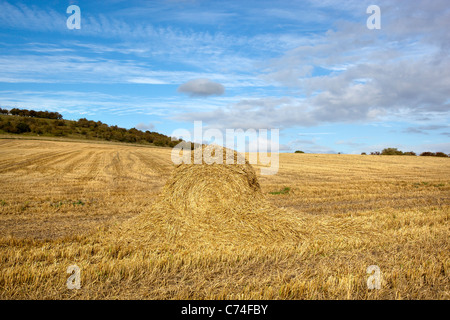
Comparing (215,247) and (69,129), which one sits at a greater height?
(69,129)

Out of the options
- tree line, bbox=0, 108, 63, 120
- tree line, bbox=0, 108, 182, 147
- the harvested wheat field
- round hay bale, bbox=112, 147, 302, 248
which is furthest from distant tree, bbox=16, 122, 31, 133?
round hay bale, bbox=112, 147, 302, 248

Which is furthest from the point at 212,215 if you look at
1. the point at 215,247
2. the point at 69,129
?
the point at 69,129

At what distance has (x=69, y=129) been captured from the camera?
265ft

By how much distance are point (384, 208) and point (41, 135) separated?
77.6 meters

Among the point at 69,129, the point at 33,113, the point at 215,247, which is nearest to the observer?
the point at 215,247

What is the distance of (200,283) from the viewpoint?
4.50 metres

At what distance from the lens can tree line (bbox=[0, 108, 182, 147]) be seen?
235 ft

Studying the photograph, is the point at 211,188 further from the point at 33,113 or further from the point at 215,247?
the point at 33,113

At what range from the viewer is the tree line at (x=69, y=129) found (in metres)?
71.5

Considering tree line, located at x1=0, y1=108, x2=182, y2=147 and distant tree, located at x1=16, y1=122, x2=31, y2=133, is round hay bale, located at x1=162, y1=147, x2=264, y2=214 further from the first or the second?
distant tree, located at x1=16, y1=122, x2=31, y2=133

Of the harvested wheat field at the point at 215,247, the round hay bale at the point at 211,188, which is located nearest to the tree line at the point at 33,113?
the harvested wheat field at the point at 215,247

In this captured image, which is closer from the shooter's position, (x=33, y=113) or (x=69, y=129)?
(x=69, y=129)

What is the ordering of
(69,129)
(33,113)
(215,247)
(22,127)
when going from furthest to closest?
(33,113), (69,129), (22,127), (215,247)

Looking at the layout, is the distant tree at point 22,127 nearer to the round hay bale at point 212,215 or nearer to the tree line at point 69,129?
the tree line at point 69,129
